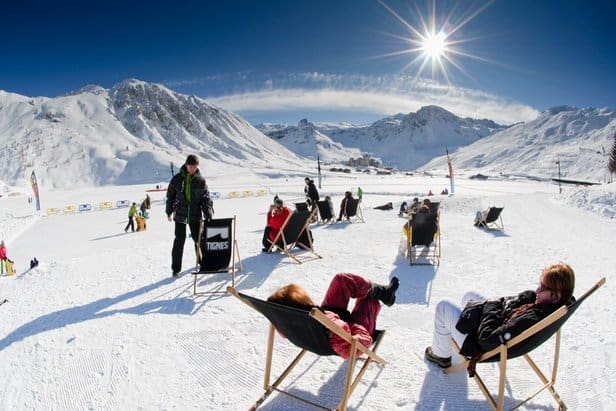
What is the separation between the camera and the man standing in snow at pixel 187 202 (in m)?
5.78

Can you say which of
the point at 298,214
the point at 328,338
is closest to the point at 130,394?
the point at 328,338

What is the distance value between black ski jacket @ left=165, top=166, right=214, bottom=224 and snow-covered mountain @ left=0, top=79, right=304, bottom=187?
8479 centimetres

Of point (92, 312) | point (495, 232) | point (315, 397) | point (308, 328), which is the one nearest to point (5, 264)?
point (92, 312)

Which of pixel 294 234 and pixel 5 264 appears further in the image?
pixel 5 264

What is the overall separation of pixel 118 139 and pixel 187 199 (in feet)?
434

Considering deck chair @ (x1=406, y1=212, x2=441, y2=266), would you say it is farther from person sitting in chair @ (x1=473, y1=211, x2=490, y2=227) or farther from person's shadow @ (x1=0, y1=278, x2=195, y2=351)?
person sitting in chair @ (x1=473, y1=211, x2=490, y2=227)

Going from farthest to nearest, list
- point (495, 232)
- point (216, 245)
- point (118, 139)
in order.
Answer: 1. point (118, 139)
2. point (495, 232)
3. point (216, 245)

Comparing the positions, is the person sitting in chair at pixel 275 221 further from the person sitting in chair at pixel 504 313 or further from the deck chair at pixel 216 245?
the person sitting in chair at pixel 504 313

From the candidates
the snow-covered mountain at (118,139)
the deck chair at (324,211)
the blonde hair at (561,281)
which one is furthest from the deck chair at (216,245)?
the snow-covered mountain at (118,139)

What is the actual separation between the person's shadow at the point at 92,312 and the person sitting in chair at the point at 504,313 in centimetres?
320

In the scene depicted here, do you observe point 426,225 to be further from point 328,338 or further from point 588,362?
point 328,338

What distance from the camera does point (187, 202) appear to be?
583 cm

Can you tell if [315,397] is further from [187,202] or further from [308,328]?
[187,202]

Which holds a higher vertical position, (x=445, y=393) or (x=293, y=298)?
(x=293, y=298)
